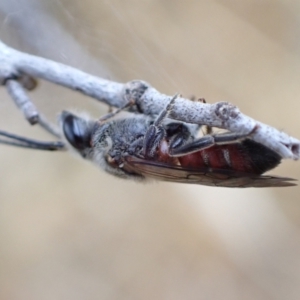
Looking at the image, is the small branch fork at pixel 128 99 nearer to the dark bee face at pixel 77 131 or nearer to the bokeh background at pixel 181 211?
the dark bee face at pixel 77 131

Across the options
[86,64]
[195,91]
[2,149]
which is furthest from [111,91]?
[2,149]

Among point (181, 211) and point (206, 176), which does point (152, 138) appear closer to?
point (206, 176)

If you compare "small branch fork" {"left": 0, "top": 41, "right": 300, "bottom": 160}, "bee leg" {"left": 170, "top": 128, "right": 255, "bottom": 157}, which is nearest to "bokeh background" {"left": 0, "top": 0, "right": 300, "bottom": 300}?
"small branch fork" {"left": 0, "top": 41, "right": 300, "bottom": 160}

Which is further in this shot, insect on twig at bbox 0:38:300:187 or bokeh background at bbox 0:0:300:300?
bokeh background at bbox 0:0:300:300

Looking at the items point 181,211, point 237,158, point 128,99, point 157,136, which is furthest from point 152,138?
point 181,211

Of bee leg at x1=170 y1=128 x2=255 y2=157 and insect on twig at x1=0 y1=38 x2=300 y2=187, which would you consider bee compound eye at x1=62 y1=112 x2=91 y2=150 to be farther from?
bee leg at x1=170 y1=128 x2=255 y2=157

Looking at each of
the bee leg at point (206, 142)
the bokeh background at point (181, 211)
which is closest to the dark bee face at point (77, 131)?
the bee leg at point (206, 142)

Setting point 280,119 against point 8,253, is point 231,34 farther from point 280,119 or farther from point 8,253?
point 8,253

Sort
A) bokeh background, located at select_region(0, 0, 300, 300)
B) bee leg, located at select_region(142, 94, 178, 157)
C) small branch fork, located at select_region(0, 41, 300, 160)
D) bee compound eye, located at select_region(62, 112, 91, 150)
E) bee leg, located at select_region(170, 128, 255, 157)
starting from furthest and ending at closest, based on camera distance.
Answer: bokeh background, located at select_region(0, 0, 300, 300) → bee compound eye, located at select_region(62, 112, 91, 150) → bee leg, located at select_region(142, 94, 178, 157) → bee leg, located at select_region(170, 128, 255, 157) → small branch fork, located at select_region(0, 41, 300, 160)
